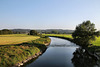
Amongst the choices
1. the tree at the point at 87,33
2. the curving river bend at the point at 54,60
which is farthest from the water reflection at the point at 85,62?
the tree at the point at 87,33

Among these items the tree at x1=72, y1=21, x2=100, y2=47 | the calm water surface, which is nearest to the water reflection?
the calm water surface

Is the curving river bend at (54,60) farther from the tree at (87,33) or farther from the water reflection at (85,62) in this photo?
the tree at (87,33)

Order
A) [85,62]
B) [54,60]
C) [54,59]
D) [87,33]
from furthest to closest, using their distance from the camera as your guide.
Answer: [87,33]
[54,59]
[54,60]
[85,62]

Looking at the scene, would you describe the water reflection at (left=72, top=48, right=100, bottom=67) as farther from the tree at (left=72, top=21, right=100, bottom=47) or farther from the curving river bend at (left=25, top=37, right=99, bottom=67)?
the tree at (left=72, top=21, right=100, bottom=47)

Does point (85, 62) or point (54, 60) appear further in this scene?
point (54, 60)

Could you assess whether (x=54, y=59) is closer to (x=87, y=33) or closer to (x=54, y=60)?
(x=54, y=60)

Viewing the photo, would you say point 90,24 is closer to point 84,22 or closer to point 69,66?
point 84,22

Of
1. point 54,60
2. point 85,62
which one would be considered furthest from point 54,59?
point 85,62

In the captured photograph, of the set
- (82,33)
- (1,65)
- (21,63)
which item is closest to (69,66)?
(21,63)

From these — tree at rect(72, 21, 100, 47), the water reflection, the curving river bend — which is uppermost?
tree at rect(72, 21, 100, 47)

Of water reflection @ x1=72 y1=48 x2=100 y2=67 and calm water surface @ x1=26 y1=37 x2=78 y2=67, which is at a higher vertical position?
water reflection @ x1=72 y1=48 x2=100 y2=67

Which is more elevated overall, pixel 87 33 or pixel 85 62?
pixel 87 33

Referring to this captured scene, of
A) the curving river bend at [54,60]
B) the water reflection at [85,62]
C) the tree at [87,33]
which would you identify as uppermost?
the tree at [87,33]

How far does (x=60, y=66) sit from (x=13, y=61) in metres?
10.2
